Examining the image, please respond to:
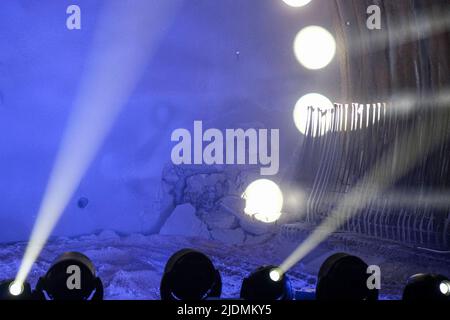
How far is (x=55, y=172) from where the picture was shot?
3.45 metres

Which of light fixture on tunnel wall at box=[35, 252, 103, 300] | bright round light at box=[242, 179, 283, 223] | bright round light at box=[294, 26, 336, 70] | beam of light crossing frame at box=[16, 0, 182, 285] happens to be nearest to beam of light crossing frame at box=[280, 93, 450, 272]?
bright round light at box=[242, 179, 283, 223]

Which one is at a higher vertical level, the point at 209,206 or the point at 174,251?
the point at 209,206

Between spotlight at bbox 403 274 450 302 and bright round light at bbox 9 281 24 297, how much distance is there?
1598 mm

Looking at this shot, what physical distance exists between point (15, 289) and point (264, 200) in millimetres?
1673

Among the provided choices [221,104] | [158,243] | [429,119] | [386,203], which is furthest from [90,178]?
[429,119]

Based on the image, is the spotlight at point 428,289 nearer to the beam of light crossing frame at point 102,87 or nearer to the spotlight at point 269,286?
the spotlight at point 269,286

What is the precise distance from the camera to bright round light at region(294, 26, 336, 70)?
3.71 metres

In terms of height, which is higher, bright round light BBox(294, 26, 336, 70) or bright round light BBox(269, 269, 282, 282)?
bright round light BBox(294, 26, 336, 70)

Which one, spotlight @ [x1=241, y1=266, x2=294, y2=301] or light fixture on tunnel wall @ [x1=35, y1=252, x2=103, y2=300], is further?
spotlight @ [x1=241, y1=266, x2=294, y2=301]

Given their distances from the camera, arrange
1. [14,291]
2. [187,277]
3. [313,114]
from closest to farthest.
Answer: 1. [14,291]
2. [187,277]
3. [313,114]

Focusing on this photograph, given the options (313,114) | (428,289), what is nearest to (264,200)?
(313,114)

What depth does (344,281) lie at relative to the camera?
2656 mm

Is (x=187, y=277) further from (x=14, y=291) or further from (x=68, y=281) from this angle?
(x=14, y=291)

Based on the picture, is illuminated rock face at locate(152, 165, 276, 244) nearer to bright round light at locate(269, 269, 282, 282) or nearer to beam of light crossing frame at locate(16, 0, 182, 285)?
beam of light crossing frame at locate(16, 0, 182, 285)
